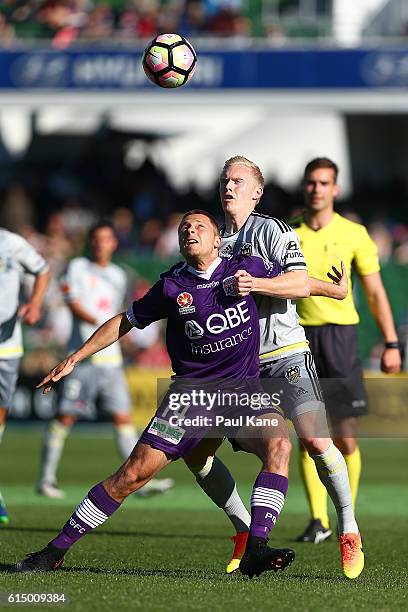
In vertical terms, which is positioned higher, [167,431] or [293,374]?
[293,374]

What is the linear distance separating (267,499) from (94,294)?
579cm

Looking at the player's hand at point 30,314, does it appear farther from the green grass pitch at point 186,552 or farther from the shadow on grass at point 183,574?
the shadow on grass at point 183,574

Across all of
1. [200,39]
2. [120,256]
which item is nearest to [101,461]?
[120,256]

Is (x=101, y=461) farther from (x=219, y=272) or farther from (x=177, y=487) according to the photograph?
(x=219, y=272)

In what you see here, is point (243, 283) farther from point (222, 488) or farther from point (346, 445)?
point (346, 445)

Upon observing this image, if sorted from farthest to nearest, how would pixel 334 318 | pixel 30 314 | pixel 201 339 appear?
pixel 30 314
pixel 334 318
pixel 201 339

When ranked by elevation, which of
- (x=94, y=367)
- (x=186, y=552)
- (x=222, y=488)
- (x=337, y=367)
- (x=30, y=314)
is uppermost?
(x=30, y=314)

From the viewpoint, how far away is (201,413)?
712cm

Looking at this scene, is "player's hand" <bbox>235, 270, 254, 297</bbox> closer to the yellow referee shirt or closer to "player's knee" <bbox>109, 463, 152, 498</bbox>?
"player's knee" <bbox>109, 463, 152, 498</bbox>

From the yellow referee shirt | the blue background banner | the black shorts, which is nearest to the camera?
the yellow referee shirt

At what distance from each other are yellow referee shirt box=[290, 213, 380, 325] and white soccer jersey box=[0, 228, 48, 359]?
2232 mm

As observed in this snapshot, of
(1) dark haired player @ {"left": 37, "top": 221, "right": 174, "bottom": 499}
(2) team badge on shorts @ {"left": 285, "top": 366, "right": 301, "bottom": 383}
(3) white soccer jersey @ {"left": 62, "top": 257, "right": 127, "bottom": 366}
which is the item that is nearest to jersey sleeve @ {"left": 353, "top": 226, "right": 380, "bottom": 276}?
(2) team badge on shorts @ {"left": 285, "top": 366, "right": 301, "bottom": 383}

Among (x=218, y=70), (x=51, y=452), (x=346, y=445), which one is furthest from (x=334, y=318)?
(x=218, y=70)

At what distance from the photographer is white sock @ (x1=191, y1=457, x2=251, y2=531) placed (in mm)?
7785
